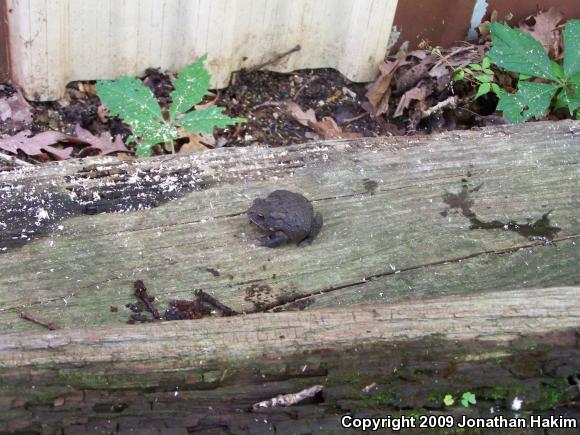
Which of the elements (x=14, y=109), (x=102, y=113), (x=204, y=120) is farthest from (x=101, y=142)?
(x=204, y=120)

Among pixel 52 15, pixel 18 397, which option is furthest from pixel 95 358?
pixel 52 15

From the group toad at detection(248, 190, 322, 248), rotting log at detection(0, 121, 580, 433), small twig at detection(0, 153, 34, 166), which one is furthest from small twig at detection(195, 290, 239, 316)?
small twig at detection(0, 153, 34, 166)

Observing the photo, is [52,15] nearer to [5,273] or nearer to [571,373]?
[5,273]

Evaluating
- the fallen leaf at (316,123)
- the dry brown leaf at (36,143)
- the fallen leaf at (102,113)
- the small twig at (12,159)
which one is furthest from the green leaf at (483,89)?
the small twig at (12,159)

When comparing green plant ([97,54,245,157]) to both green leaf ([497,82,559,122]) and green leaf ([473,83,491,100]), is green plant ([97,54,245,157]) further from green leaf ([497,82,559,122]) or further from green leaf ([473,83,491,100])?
green leaf ([473,83,491,100])

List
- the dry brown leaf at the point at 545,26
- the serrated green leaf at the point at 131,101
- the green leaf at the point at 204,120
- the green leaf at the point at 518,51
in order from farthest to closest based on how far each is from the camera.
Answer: the dry brown leaf at the point at 545,26, the green leaf at the point at 518,51, the serrated green leaf at the point at 131,101, the green leaf at the point at 204,120

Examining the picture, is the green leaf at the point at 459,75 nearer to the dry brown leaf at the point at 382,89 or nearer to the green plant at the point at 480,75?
the green plant at the point at 480,75

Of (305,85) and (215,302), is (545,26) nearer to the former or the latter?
(305,85)
